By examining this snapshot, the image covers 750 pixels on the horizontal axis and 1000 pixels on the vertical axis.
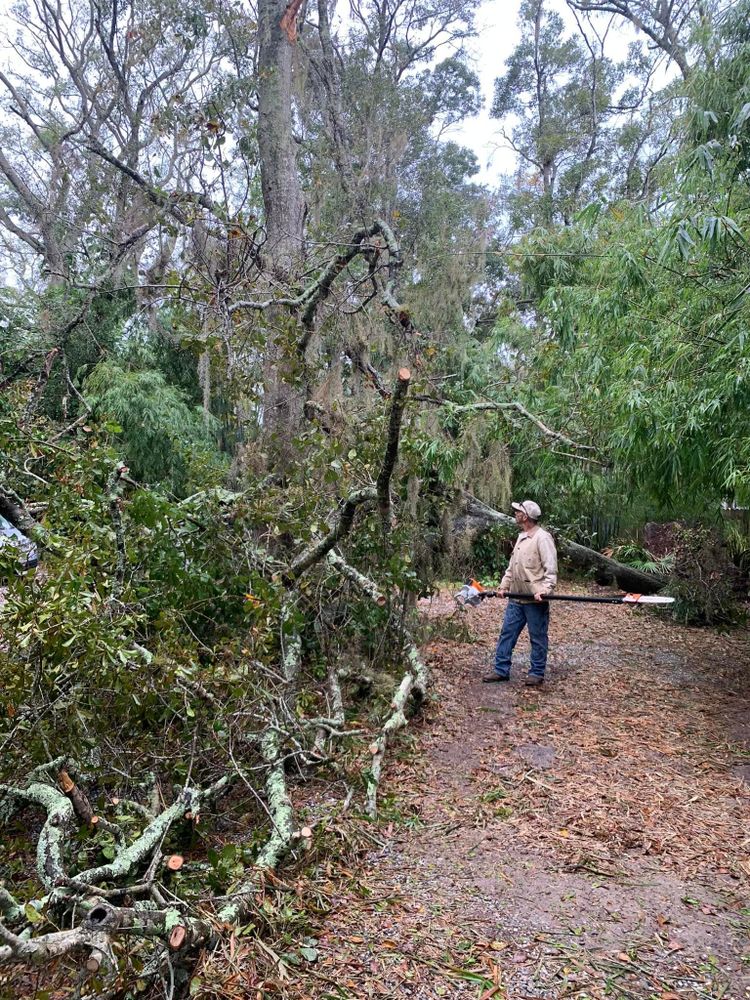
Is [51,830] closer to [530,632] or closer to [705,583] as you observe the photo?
[530,632]

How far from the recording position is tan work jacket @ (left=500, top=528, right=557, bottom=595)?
5395 mm

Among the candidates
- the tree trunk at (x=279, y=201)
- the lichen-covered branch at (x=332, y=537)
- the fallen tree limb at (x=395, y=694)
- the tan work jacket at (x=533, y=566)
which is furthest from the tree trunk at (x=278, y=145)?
the tan work jacket at (x=533, y=566)

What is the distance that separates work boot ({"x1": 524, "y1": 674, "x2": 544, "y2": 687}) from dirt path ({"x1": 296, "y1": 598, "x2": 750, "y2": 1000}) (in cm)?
7

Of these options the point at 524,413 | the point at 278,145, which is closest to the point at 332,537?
the point at 524,413

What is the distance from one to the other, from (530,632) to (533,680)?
0.38 metres

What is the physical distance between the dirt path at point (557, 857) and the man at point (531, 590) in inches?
9.1

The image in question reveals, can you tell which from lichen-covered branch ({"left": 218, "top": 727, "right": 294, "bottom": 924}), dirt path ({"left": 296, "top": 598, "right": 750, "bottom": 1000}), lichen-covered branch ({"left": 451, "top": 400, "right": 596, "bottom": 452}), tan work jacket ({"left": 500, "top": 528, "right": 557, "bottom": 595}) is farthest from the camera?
lichen-covered branch ({"left": 451, "top": 400, "right": 596, "bottom": 452})

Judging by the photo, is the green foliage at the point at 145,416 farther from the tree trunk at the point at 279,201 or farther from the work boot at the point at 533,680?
the work boot at the point at 533,680

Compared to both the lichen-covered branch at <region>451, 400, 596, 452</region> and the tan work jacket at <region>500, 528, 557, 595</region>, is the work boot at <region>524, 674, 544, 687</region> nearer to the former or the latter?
the tan work jacket at <region>500, 528, 557, 595</region>

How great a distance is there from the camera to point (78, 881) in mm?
2244

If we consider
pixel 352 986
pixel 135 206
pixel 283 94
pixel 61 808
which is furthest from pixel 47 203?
pixel 352 986

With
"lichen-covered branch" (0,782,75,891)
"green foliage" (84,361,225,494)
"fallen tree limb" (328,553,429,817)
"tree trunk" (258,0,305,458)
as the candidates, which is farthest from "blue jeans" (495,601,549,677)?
"green foliage" (84,361,225,494)

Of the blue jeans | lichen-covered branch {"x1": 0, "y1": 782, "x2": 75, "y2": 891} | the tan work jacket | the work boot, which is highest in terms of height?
the tan work jacket

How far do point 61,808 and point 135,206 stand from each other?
9.05 metres
